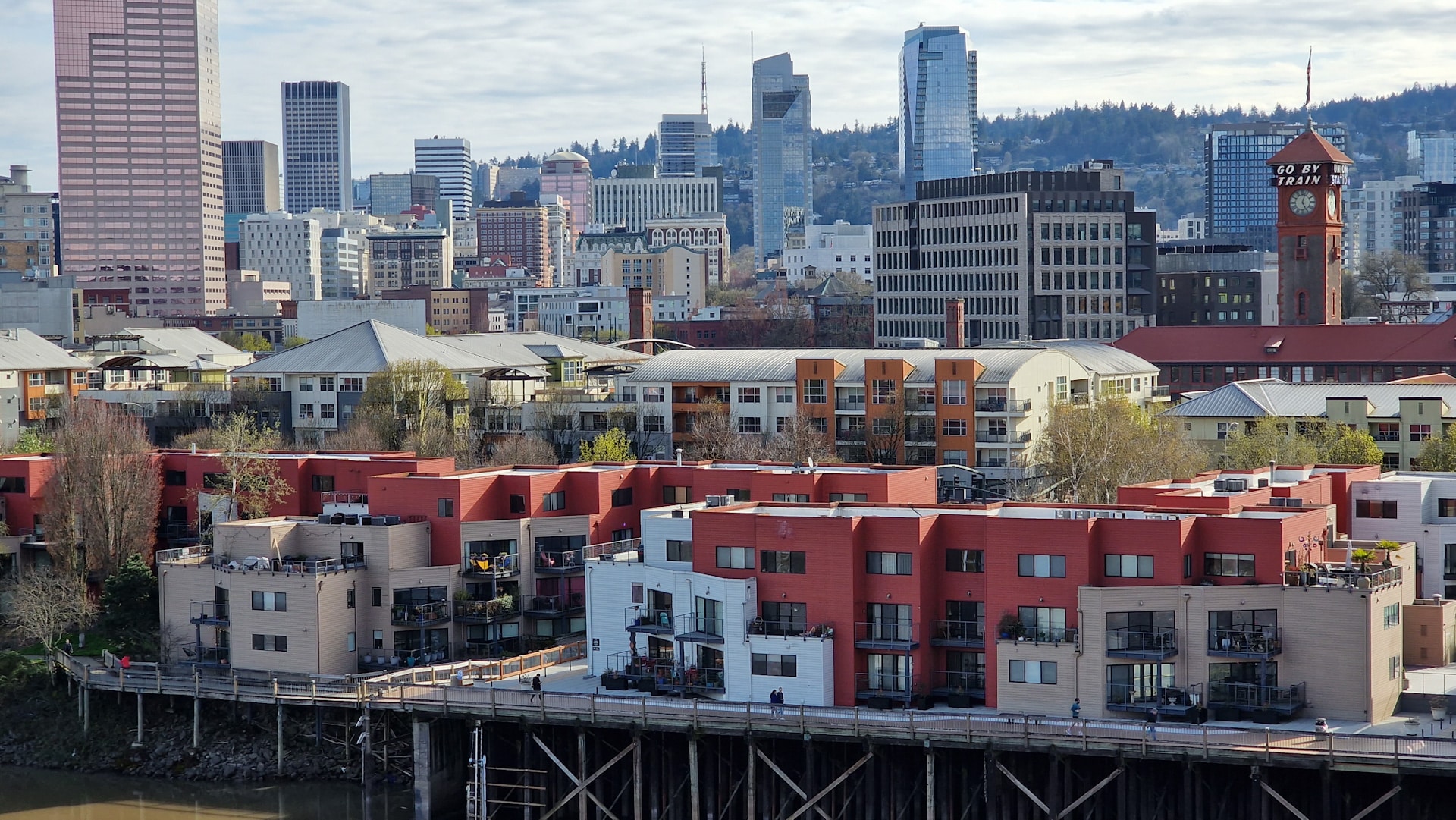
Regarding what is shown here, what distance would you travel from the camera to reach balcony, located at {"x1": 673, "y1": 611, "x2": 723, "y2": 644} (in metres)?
59.1

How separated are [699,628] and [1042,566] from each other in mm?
10442

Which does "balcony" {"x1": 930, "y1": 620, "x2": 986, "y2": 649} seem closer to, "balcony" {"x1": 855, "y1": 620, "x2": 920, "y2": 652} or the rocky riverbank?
"balcony" {"x1": 855, "y1": 620, "x2": 920, "y2": 652}

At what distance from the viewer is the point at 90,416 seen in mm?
90812

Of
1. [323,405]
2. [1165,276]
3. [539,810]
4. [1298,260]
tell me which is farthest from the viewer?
[1165,276]

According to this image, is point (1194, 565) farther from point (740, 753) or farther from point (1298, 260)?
point (1298, 260)

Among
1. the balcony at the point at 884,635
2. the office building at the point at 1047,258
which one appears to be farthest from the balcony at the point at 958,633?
the office building at the point at 1047,258

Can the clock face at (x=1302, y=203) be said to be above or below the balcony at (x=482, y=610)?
above

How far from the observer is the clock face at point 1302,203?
145500 millimetres

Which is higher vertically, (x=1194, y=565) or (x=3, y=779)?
(x=1194, y=565)

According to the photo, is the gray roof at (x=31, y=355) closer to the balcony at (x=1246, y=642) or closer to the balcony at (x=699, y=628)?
the balcony at (x=699, y=628)

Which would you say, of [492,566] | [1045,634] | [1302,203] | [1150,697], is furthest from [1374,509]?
[1302,203]

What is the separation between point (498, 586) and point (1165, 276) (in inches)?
5110

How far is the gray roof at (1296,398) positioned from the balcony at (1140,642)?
49862mm

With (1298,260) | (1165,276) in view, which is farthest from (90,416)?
(1165,276)
